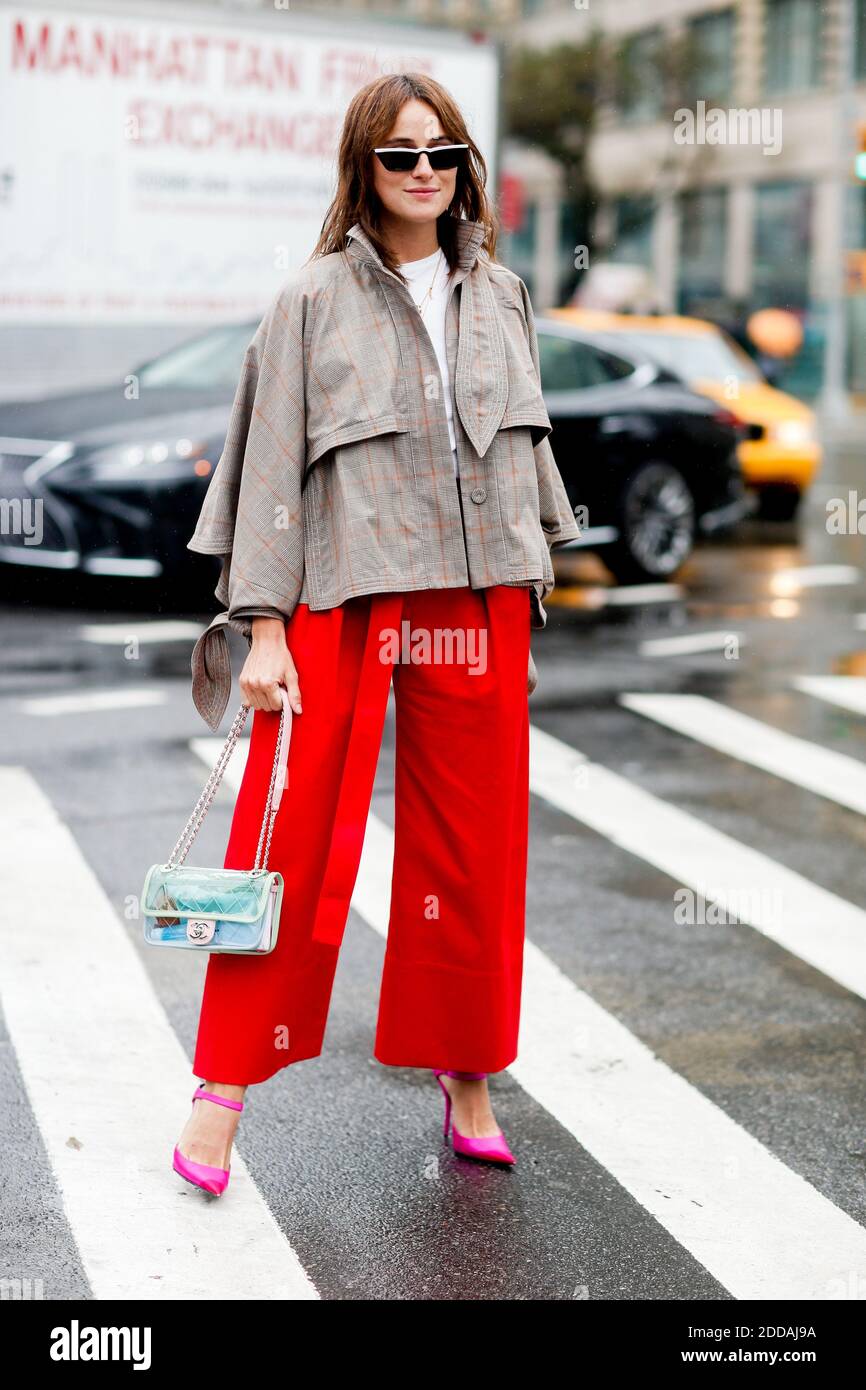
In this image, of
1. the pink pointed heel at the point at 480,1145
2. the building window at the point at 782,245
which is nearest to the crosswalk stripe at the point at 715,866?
the pink pointed heel at the point at 480,1145

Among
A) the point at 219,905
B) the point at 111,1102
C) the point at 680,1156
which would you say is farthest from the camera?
the point at 111,1102

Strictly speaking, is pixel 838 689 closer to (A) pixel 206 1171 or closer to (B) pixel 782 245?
(A) pixel 206 1171

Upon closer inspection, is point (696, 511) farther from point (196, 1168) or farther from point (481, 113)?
point (196, 1168)

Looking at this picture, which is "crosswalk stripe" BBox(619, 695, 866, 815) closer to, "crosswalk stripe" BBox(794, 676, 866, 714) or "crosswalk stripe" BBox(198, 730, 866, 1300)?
"crosswalk stripe" BBox(794, 676, 866, 714)

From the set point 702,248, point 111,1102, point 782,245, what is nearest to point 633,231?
point 702,248

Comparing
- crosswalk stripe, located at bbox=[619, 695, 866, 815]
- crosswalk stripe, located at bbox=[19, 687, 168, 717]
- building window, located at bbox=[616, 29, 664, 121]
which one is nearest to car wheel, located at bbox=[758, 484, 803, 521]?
crosswalk stripe, located at bbox=[619, 695, 866, 815]

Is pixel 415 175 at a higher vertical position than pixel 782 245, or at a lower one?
lower

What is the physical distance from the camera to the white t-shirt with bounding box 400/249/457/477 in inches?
136

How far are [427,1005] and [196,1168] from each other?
0.51 metres

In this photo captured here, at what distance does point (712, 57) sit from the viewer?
3966 cm

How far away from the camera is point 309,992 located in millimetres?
3549

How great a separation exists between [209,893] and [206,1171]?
1.73 ft
